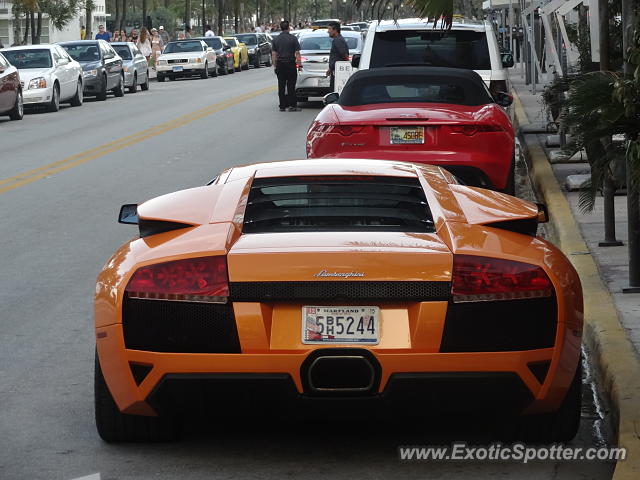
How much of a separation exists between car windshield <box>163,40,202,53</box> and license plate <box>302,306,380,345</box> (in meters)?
48.4

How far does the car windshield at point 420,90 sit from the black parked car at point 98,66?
2492 cm

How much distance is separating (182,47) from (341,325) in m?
48.8

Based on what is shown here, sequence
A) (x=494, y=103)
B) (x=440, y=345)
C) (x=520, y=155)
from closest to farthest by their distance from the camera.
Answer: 1. (x=440, y=345)
2. (x=494, y=103)
3. (x=520, y=155)

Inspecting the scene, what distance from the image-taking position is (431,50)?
17562 millimetres

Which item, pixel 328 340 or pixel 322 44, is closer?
pixel 328 340

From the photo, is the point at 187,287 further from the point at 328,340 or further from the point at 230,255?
the point at 328,340

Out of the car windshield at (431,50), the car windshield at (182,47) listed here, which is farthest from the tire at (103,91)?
the car windshield at (431,50)

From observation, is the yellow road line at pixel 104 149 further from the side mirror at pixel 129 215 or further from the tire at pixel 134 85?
the side mirror at pixel 129 215

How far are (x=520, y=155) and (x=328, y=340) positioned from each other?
15297 mm

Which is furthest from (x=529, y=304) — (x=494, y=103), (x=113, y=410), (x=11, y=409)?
(x=494, y=103)

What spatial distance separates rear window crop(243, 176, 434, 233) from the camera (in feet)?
19.2

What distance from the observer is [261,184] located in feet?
20.9

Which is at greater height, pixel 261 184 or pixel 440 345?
pixel 261 184

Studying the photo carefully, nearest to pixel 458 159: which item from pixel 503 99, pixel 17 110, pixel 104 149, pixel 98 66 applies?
pixel 503 99
